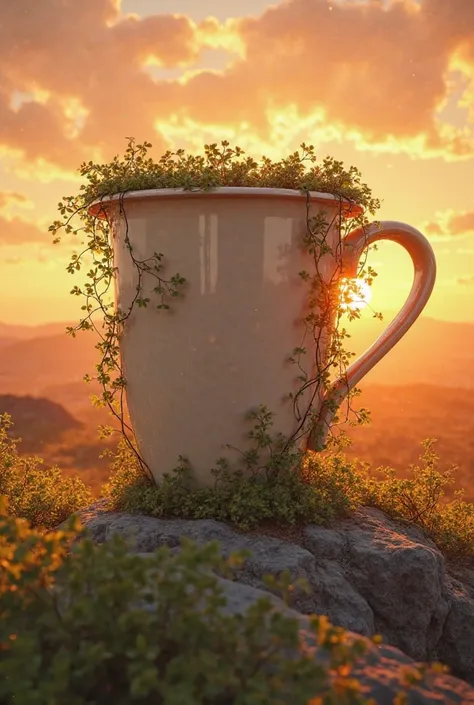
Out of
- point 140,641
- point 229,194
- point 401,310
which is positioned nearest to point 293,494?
point 401,310

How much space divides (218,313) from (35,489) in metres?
1.95

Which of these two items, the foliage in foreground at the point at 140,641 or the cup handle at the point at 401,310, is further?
the cup handle at the point at 401,310

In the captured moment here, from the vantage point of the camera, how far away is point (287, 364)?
3611 millimetres

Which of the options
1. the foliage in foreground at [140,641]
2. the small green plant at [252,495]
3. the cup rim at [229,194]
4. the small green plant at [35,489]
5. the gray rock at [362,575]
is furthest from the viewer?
the small green plant at [35,489]

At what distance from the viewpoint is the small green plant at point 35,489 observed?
427 cm

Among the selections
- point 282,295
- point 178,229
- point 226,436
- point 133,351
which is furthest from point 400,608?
point 178,229

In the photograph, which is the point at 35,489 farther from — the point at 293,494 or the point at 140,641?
the point at 140,641

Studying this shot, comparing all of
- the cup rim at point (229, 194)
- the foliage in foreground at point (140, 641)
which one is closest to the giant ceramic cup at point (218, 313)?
the cup rim at point (229, 194)

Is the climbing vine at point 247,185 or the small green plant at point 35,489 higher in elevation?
the climbing vine at point 247,185

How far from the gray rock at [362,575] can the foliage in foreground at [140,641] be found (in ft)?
4.55

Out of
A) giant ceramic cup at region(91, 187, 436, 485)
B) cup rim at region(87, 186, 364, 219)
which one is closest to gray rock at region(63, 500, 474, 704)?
giant ceramic cup at region(91, 187, 436, 485)

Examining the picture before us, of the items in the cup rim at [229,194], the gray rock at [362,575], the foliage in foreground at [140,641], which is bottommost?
the gray rock at [362,575]

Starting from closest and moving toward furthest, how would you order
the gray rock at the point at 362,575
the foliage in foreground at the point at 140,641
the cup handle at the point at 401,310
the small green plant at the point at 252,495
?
1. the foliage in foreground at the point at 140,641
2. the gray rock at the point at 362,575
3. the small green plant at the point at 252,495
4. the cup handle at the point at 401,310

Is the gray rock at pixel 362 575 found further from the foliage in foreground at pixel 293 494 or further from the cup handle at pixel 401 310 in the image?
the cup handle at pixel 401 310
